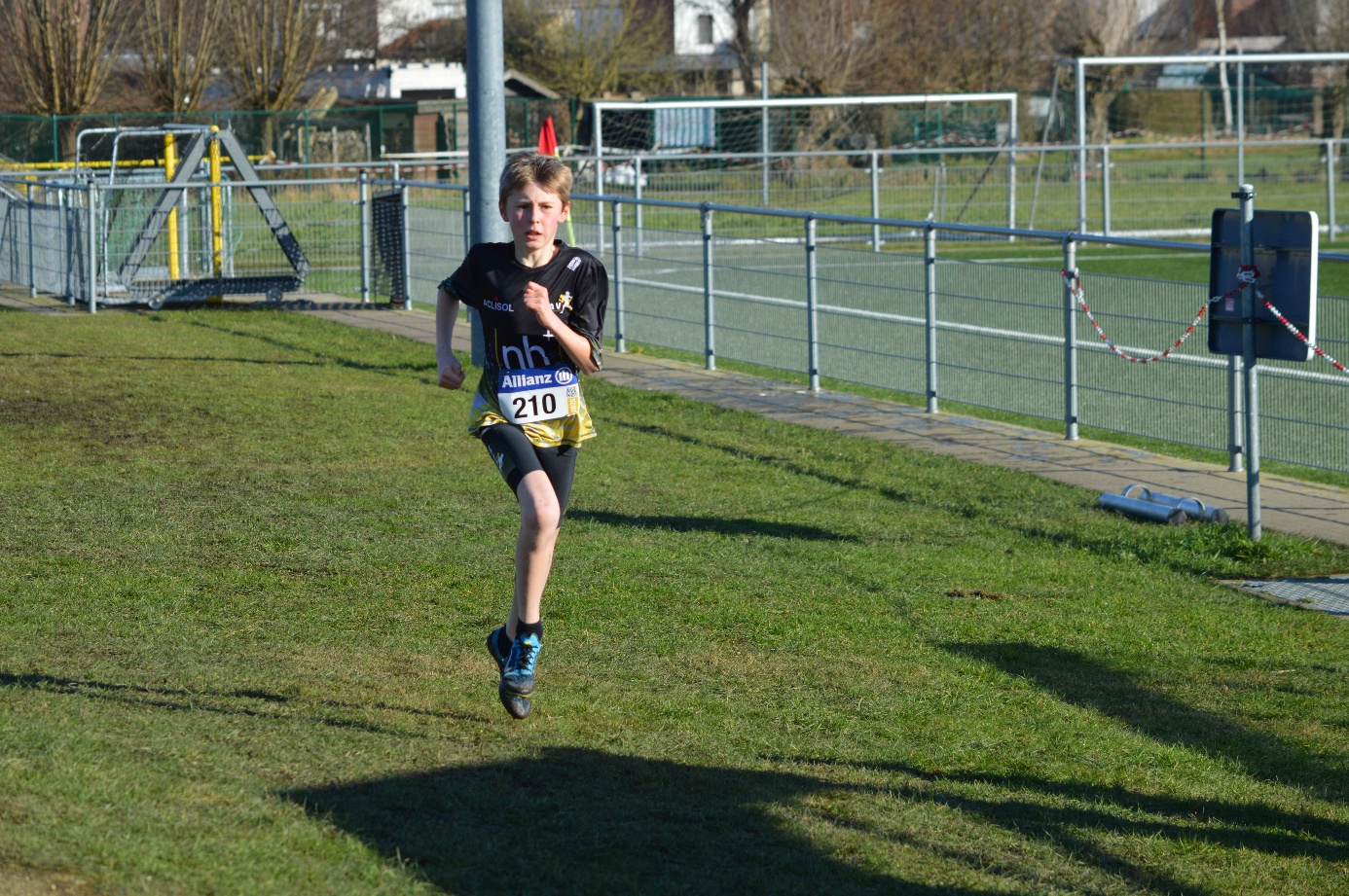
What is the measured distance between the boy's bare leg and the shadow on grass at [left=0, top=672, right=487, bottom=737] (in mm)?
410

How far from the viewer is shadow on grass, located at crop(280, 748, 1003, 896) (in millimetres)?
3963

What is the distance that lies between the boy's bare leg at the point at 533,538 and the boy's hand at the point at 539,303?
1.68 feet

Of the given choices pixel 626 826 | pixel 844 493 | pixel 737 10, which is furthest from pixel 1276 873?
pixel 737 10

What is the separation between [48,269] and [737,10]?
44719 millimetres

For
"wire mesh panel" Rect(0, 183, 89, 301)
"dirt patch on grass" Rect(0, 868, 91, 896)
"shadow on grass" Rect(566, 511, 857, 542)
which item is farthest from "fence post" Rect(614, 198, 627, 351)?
"dirt patch on grass" Rect(0, 868, 91, 896)

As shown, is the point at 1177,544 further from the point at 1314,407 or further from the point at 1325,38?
the point at 1325,38

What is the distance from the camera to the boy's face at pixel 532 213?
5.08 m

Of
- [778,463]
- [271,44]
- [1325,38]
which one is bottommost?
[778,463]

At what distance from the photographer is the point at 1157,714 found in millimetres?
5578

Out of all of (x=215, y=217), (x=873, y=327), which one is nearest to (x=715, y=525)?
(x=873, y=327)

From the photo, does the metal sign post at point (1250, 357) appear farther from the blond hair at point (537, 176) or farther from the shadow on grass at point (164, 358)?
the shadow on grass at point (164, 358)

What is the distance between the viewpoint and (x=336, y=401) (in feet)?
39.8

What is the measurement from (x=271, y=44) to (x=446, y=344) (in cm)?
4180

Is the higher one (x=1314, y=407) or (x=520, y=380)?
(x=520, y=380)
